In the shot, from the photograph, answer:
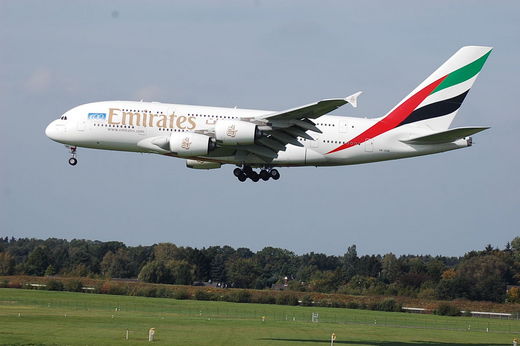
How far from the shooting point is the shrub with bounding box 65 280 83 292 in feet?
373

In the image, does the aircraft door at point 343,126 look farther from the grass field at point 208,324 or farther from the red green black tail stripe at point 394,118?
the grass field at point 208,324

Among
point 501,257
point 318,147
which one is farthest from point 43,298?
point 501,257

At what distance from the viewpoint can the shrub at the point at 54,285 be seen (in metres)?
114

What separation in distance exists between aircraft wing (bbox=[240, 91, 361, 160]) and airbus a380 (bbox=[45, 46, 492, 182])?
0.06m

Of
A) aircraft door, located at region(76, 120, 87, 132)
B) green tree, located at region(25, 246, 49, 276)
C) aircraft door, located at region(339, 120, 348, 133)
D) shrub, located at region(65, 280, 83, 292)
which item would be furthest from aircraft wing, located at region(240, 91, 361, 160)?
green tree, located at region(25, 246, 49, 276)

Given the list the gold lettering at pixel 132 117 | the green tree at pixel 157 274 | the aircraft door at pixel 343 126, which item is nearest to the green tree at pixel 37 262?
the green tree at pixel 157 274

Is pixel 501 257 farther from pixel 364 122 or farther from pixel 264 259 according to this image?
pixel 364 122

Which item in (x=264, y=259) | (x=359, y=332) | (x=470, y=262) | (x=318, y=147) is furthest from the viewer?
(x=264, y=259)

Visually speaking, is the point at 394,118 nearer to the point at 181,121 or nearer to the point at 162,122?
the point at 181,121

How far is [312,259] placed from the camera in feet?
631

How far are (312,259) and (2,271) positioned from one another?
8421cm

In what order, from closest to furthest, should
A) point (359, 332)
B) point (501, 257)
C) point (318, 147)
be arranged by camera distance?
point (318, 147) < point (359, 332) < point (501, 257)

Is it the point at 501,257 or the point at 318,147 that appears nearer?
the point at 318,147

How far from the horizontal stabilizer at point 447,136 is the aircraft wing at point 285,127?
7055mm
